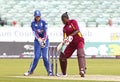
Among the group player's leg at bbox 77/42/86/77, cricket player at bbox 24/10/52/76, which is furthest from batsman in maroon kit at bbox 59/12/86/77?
cricket player at bbox 24/10/52/76

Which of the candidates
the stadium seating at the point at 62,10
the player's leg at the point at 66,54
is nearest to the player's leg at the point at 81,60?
the player's leg at the point at 66,54

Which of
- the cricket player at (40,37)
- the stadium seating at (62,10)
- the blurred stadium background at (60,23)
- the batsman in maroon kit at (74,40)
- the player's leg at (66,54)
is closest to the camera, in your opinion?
the batsman in maroon kit at (74,40)

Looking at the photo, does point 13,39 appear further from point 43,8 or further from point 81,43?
point 81,43

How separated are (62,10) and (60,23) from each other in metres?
2.21

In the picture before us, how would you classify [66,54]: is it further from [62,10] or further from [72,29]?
[62,10]

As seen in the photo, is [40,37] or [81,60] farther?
[40,37]

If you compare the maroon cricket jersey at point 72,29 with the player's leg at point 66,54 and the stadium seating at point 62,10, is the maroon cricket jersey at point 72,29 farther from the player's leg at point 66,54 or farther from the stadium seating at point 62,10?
the stadium seating at point 62,10

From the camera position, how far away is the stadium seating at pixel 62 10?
132 ft

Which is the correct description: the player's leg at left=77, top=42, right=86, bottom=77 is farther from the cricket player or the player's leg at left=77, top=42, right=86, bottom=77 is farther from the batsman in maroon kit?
the cricket player

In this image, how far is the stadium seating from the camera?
40.2 metres

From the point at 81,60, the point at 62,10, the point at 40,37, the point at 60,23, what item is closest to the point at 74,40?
the point at 81,60

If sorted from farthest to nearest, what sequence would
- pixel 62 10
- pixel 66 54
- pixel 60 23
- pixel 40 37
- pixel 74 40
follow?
pixel 62 10, pixel 60 23, pixel 40 37, pixel 66 54, pixel 74 40

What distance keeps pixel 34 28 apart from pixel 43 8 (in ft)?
76.4

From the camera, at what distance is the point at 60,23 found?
130 ft
